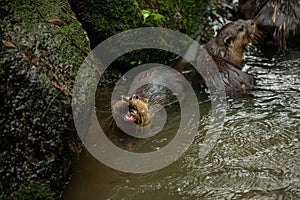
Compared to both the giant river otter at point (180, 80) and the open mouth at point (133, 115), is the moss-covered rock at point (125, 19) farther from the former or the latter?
the open mouth at point (133, 115)

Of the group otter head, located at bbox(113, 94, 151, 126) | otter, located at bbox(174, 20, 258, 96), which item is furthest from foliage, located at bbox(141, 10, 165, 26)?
otter head, located at bbox(113, 94, 151, 126)

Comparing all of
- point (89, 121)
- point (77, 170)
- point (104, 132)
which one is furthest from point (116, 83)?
point (77, 170)

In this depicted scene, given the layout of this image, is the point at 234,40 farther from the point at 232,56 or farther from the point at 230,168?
the point at 230,168

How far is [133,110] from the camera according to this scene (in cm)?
430

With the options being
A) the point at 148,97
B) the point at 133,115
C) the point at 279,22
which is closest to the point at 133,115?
the point at 133,115

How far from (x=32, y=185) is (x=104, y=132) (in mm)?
1286

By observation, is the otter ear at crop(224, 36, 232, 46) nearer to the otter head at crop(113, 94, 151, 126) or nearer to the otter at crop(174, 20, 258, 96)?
the otter at crop(174, 20, 258, 96)

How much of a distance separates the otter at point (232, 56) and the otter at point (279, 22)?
0.39 meters

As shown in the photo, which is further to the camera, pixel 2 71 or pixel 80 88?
pixel 80 88

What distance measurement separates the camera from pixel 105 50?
5.41m

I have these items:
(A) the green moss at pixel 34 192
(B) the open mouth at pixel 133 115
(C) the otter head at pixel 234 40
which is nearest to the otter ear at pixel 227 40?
(C) the otter head at pixel 234 40

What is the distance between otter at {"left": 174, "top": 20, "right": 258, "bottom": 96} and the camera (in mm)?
5199

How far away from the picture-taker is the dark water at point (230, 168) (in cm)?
342

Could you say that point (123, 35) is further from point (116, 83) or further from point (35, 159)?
point (35, 159)
